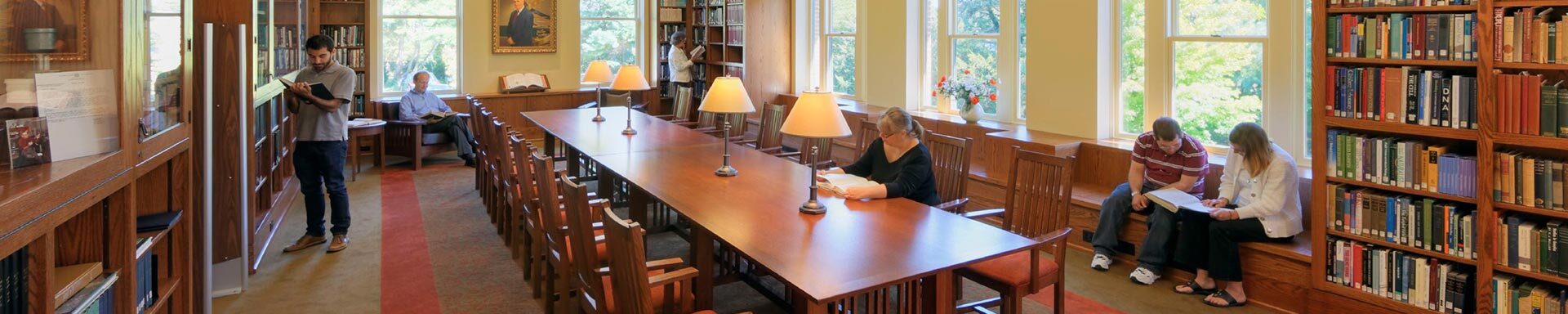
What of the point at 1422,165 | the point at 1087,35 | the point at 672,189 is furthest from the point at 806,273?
the point at 1087,35

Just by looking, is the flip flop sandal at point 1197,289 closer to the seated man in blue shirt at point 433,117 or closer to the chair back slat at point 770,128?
the chair back slat at point 770,128

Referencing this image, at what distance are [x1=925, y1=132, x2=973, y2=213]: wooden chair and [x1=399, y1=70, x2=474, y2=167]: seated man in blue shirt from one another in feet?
18.6

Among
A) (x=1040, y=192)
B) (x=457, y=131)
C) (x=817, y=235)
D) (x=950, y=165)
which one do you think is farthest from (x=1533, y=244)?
(x=457, y=131)

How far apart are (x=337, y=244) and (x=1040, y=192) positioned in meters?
3.96

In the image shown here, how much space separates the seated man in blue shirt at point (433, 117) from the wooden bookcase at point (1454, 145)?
7259 mm

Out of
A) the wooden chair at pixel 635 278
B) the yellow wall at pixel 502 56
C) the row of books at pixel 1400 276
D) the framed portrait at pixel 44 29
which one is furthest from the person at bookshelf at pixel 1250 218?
the yellow wall at pixel 502 56

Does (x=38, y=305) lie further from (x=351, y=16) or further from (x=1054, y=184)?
(x=351, y=16)

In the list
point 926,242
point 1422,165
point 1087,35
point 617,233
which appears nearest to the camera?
point 617,233

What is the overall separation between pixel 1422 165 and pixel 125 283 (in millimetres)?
4507

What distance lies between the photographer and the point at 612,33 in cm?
1211

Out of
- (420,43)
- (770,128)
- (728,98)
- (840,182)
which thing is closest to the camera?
(840,182)

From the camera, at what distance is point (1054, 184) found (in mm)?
4234

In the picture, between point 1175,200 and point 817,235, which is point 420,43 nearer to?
point 1175,200

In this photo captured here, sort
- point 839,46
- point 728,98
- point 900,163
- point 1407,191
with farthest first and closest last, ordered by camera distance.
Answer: point 839,46
point 728,98
point 900,163
point 1407,191
